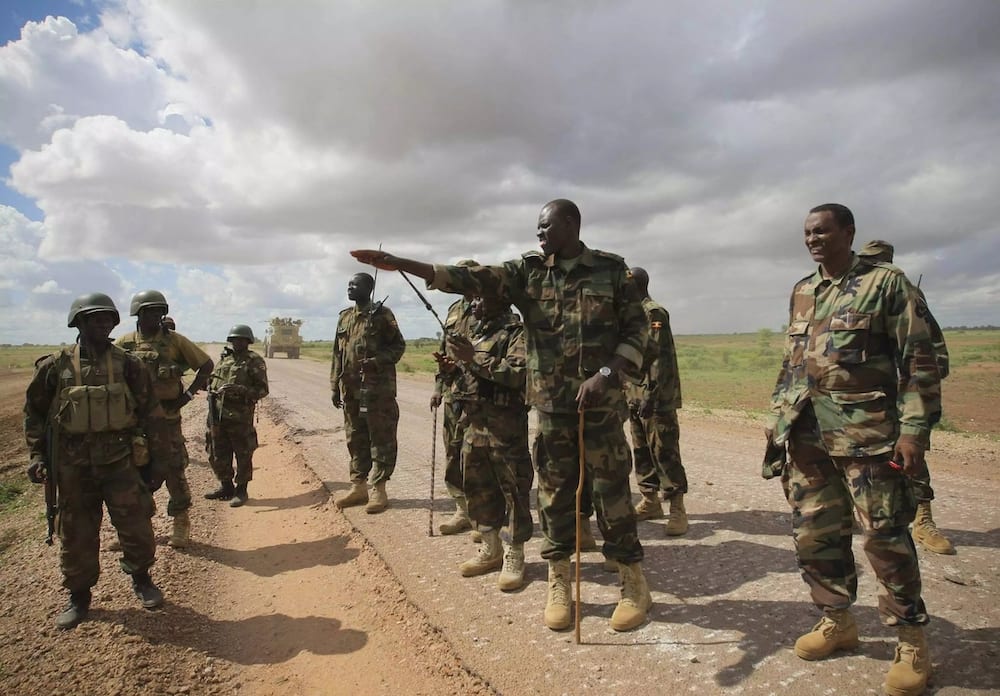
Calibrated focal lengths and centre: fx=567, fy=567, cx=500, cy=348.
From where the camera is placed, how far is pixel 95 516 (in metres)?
4.20

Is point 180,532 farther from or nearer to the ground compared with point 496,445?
nearer to the ground

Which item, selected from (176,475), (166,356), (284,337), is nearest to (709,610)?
(176,475)

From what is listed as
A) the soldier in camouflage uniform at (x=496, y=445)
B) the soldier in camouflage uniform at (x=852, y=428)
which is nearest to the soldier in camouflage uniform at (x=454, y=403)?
the soldier in camouflage uniform at (x=496, y=445)

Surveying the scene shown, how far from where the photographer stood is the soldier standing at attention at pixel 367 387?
21.5ft

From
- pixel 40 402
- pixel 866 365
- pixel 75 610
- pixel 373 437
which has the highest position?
pixel 866 365

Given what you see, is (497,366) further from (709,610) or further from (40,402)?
(40,402)

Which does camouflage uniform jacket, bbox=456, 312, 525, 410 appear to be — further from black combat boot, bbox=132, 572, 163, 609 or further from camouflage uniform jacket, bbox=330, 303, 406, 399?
black combat boot, bbox=132, 572, 163, 609

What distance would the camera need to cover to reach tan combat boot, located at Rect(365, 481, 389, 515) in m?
6.44

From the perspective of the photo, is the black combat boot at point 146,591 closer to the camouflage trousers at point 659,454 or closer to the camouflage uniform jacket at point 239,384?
the camouflage uniform jacket at point 239,384

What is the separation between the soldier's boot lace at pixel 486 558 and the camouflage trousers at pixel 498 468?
3.5 inches

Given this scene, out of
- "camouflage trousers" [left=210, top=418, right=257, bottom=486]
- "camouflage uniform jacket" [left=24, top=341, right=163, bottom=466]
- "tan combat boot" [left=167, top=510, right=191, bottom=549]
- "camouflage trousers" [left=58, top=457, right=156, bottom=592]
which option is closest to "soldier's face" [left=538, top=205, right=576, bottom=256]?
"camouflage uniform jacket" [left=24, top=341, right=163, bottom=466]

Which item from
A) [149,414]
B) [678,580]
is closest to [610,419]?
[678,580]

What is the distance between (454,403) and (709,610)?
261cm

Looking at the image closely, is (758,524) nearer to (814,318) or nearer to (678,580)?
(678,580)
